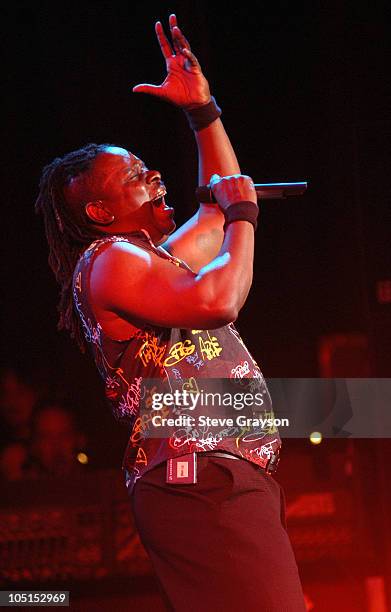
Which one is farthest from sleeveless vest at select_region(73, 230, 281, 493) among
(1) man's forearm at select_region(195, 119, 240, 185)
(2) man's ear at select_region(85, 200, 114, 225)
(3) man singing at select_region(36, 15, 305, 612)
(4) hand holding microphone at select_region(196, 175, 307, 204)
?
(1) man's forearm at select_region(195, 119, 240, 185)

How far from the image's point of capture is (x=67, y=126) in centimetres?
355

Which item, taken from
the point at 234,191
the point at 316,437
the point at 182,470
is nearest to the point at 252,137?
the point at 316,437

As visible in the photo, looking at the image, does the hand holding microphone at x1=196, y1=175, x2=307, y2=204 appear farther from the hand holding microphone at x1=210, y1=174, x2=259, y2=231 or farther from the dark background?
the dark background

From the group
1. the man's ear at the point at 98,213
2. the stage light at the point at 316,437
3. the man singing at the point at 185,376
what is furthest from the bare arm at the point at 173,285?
the stage light at the point at 316,437

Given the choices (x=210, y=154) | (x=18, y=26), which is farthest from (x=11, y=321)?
(x=210, y=154)

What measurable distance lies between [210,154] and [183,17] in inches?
60.8

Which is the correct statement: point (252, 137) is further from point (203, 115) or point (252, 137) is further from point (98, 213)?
point (98, 213)

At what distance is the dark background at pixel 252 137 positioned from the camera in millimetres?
3352

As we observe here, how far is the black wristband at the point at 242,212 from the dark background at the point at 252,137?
73.5 inches

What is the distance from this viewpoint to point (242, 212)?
5.12ft

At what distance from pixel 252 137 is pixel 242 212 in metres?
2.19

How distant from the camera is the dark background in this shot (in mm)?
3352

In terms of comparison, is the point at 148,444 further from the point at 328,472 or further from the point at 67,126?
the point at 67,126

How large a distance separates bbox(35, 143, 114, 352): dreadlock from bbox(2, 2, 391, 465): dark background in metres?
1.68
